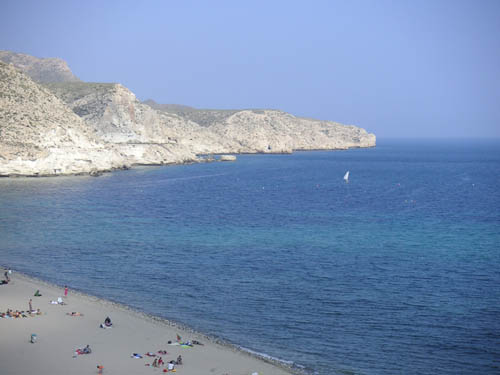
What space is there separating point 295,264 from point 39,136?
218 feet

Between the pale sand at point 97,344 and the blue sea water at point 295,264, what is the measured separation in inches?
69.8

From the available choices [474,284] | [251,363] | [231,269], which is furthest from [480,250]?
[251,363]

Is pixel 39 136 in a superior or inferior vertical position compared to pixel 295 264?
superior

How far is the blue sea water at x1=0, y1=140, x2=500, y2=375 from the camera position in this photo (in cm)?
2673

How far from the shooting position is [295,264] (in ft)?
131

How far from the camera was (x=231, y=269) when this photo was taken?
127 feet

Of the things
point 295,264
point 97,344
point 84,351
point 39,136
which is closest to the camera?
point 84,351

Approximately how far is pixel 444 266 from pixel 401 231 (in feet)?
43.7

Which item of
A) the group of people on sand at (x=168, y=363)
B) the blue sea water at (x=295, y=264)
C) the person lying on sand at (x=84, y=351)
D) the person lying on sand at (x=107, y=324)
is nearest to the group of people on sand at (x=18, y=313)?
the person lying on sand at (x=107, y=324)

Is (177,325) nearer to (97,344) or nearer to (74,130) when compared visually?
(97,344)

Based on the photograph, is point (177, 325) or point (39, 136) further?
point (39, 136)

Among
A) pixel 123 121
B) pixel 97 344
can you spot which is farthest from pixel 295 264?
pixel 123 121

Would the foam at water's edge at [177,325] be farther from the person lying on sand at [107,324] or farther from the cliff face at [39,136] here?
the cliff face at [39,136]

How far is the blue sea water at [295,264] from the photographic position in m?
26.7
